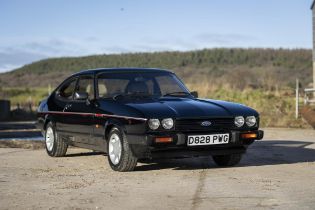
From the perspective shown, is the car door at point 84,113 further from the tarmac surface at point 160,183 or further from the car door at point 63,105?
the tarmac surface at point 160,183

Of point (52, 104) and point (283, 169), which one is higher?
point (52, 104)

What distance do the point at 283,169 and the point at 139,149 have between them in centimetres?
214

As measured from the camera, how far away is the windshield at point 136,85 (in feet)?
31.0

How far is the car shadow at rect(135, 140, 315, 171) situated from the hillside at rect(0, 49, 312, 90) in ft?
229

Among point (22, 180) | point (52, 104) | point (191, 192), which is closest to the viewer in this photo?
point (191, 192)

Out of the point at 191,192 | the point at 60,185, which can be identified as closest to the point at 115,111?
the point at 60,185

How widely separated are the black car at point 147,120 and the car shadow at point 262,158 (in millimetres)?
442

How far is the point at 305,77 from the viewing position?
8138cm

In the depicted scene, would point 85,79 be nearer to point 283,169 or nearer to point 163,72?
point 163,72

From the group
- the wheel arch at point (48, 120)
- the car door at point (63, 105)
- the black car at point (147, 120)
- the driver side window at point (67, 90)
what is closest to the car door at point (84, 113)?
the black car at point (147, 120)

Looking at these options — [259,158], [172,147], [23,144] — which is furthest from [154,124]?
[23,144]

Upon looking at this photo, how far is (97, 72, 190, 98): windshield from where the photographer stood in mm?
9438

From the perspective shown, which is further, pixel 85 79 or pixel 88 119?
pixel 85 79

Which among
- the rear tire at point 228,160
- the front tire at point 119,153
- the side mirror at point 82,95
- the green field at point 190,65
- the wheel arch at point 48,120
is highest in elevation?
the green field at point 190,65
